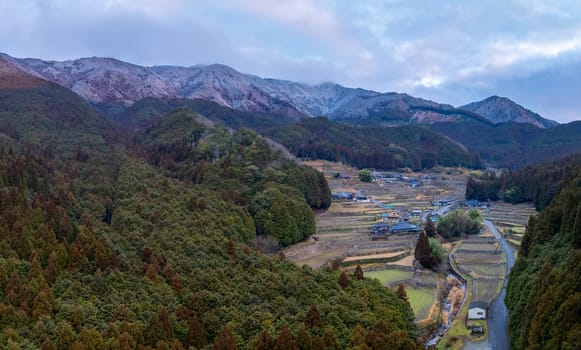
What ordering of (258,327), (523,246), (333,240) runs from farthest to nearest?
(333,240) < (523,246) < (258,327)

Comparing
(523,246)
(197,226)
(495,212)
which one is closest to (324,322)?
(197,226)

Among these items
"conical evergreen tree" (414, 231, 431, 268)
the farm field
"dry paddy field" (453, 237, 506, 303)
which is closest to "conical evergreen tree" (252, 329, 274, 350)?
the farm field

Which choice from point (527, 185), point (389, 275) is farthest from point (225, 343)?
point (527, 185)

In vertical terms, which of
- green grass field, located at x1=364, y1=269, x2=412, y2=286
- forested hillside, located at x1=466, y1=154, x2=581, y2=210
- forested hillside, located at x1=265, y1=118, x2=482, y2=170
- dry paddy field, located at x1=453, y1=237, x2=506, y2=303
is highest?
forested hillside, located at x1=265, y1=118, x2=482, y2=170

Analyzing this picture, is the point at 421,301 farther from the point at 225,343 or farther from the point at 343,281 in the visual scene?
the point at 225,343

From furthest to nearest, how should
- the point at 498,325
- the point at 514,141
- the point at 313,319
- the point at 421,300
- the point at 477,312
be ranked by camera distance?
1. the point at 514,141
2. the point at 421,300
3. the point at 477,312
4. the point at 498,325
5. the point at 313,319

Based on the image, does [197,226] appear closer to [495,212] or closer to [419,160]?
[495,212]

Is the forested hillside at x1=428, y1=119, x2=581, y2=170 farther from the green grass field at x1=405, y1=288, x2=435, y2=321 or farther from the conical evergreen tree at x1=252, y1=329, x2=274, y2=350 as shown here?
the conical evergreen tree at x1=252, y1=329, x2=274, y2=350
